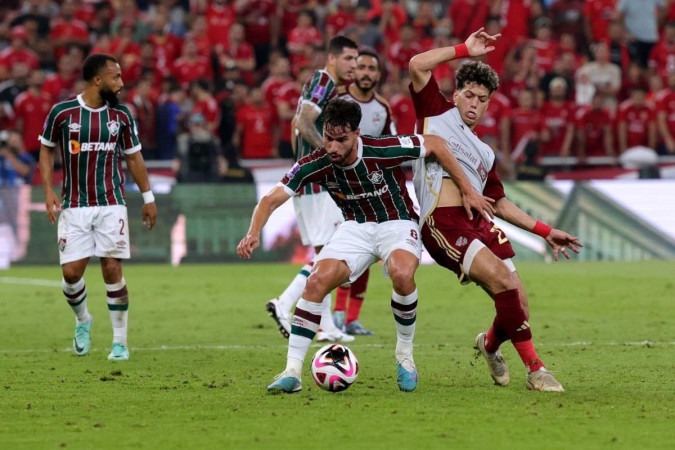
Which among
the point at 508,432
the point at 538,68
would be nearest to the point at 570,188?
→ the point at 538,68

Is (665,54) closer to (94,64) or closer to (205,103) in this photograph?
(205,103)

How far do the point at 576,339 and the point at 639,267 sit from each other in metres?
7.60

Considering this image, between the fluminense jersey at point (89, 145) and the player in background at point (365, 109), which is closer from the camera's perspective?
the fluminense jersey at point (89, 145)

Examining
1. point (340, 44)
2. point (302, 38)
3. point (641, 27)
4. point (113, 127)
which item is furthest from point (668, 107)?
point (113, 127)

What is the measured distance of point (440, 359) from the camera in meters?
9.75

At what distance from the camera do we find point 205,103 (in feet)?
70.2

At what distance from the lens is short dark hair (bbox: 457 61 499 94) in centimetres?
826

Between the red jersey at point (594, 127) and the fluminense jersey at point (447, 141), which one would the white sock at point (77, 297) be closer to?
the fluminense jersey at point (447, 141)

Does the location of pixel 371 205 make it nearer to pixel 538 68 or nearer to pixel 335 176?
pixel 335 176

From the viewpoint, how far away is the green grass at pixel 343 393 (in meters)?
6.52

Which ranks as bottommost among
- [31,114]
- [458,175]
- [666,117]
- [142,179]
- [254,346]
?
[254,346]

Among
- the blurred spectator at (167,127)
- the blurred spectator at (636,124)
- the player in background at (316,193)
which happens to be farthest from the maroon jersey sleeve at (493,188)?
the blurred spectator at (636,124)

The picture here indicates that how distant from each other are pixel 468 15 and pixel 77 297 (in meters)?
15.3

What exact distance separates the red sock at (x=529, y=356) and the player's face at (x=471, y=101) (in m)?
1.58
